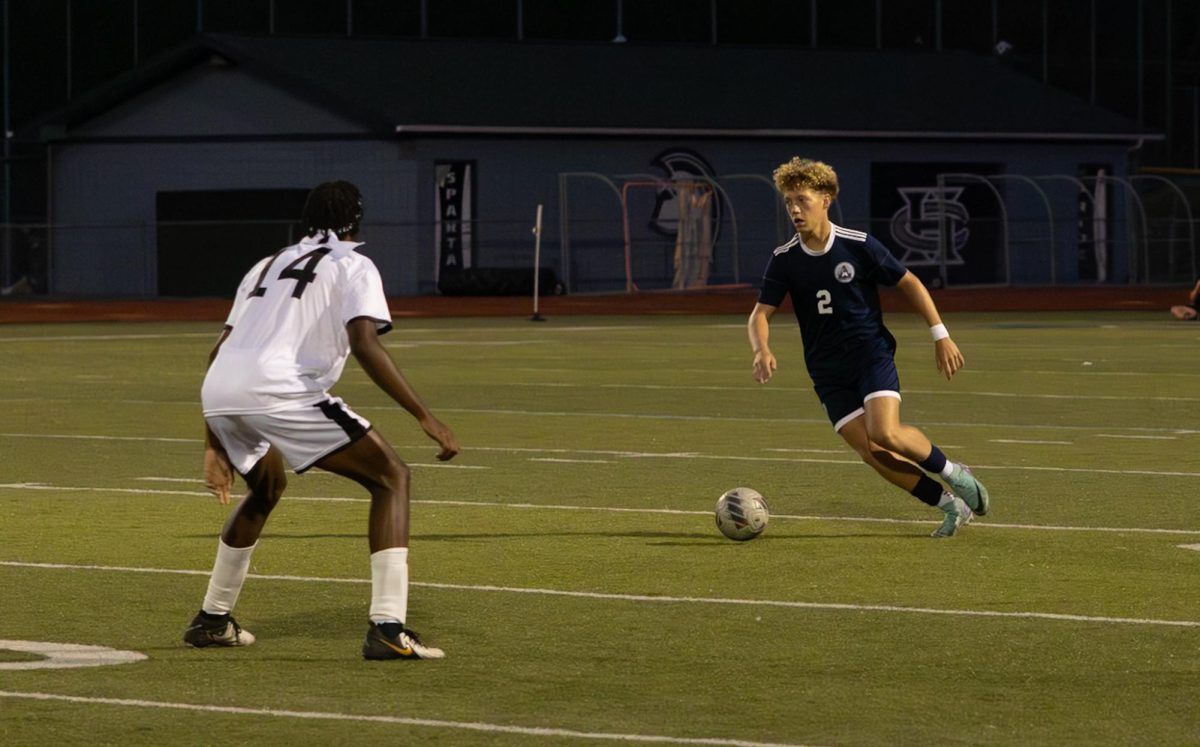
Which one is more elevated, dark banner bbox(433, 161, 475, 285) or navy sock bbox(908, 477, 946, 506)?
dark banner bbox(433, 161, 475, 285)

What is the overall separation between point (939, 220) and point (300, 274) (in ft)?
139

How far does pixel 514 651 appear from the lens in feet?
28.9

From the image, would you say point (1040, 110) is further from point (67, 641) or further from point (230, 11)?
point (67, 641)

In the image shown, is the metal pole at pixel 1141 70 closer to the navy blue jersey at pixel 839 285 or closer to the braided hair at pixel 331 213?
the navy blue jersey at pixel 839 285

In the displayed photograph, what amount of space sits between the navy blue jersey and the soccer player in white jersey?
4.00 m

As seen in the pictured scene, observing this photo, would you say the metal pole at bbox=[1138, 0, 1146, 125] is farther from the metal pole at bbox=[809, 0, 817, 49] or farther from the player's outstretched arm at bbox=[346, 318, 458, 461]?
the player's outstretched arm at bbox=[346, 318, 458, 461]

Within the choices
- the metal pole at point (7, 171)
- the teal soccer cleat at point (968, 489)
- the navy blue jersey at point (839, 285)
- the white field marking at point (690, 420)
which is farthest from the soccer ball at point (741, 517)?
the metal pole at point (7, 171)

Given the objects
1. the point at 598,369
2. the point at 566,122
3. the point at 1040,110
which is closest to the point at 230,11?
the point at 566,122

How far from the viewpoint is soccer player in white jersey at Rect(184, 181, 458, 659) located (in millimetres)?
8367

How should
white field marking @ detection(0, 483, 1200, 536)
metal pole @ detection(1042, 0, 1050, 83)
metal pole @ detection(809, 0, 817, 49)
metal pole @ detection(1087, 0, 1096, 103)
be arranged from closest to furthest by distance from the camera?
1. white field marking @ detection(0, 483, 1200, 536)
2. metal pole @ detection(809, 0, 817, 49)
3. metal pole @ detection(1042, 0, 1050, 83)
4. metal pole @ detection(1087, 0, 1096, 103)

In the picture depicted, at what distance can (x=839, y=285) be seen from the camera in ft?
39.9

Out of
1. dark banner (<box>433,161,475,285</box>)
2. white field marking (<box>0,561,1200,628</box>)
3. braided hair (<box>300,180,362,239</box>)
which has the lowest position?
white field marking (<box>0,561,1200,628</box>)

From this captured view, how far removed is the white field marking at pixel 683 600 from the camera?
9.52m

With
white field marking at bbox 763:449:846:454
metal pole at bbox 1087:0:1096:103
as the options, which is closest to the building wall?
metal pole at bbox 1087:0:1096:103
